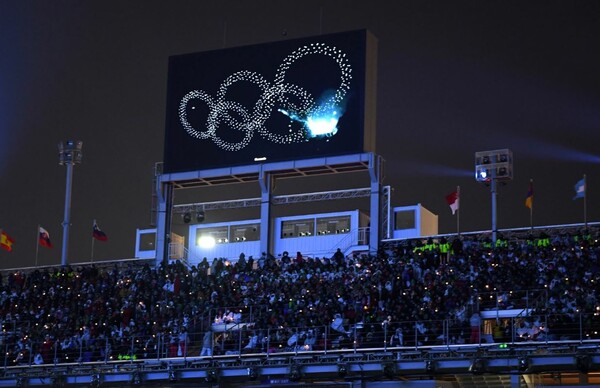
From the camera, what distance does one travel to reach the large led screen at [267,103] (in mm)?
43031

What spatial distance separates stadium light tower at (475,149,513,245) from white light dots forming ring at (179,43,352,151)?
521 centimetres

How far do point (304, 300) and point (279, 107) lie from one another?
8.60 meters

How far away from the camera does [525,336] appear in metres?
32.2

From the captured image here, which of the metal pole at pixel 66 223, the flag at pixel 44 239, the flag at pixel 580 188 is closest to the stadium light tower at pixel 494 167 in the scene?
the flag at pixel 580 188

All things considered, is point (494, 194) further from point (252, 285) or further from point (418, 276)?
point (252, 285)

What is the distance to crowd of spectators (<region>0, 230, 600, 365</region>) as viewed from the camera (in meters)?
34.1

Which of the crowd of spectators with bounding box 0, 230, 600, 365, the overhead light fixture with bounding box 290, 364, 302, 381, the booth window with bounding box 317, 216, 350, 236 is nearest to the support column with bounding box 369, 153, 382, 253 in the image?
the crowd of spectators with bounding box 0, 230, 600, 365

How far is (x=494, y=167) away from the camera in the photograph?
41.0 metres

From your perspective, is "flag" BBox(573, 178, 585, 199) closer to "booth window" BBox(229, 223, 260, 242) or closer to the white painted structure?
the white painted structure

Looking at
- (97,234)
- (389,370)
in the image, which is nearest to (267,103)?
(97,234)

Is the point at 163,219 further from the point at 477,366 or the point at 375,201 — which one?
the point at 477,366

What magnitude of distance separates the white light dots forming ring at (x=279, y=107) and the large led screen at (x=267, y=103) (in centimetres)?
3

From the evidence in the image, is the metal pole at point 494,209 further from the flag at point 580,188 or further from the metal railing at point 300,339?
the metal railing at point 300,339

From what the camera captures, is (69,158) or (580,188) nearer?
(580,188)
